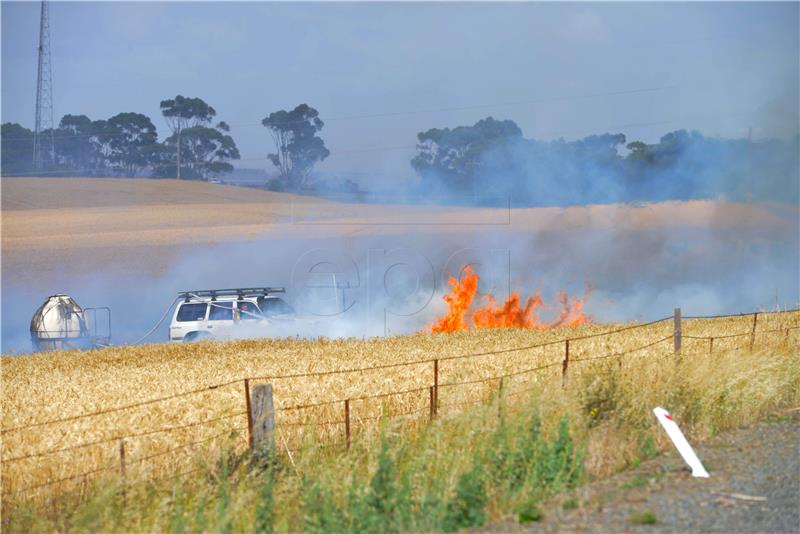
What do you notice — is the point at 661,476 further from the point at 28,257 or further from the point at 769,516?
the point at 28,257

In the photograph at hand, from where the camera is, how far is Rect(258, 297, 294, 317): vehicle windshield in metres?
23.2

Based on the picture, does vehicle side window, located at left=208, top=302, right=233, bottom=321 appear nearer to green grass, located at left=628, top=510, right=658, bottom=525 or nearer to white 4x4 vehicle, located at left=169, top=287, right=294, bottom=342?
white 4x4 vehicle, located at left=169, top=287, right=294, bottom=342

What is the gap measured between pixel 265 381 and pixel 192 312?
8.99 meters

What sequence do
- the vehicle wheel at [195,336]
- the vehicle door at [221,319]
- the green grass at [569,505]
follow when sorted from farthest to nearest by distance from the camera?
1. the vehicle wheel at [195,336]
2. the vehicle door at [221,319]
3. the green grass at [569,505]

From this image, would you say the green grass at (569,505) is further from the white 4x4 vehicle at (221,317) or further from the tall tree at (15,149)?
the tall tree at (15,149)

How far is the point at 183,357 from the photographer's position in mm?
19500

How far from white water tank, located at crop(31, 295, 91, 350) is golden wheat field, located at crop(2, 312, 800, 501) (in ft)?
15.9

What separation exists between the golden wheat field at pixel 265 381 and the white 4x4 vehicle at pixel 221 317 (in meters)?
2.14

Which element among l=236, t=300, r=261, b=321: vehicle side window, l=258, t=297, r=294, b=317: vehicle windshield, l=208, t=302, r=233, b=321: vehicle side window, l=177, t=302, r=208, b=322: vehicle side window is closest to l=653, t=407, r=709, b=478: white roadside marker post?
l=236, t=300, r=261, b=321: vehicle side window

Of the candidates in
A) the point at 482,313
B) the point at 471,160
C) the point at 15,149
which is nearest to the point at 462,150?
the point at 471,160

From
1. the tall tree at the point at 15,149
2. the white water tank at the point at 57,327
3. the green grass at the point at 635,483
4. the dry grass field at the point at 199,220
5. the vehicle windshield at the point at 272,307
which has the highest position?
the tall tree at the point at 15,149

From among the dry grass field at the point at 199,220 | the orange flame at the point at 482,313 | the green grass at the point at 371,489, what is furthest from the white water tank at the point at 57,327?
the green grass at the point at 371,489

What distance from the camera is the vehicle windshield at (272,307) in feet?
76.1

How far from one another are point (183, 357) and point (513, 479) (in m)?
12.5
